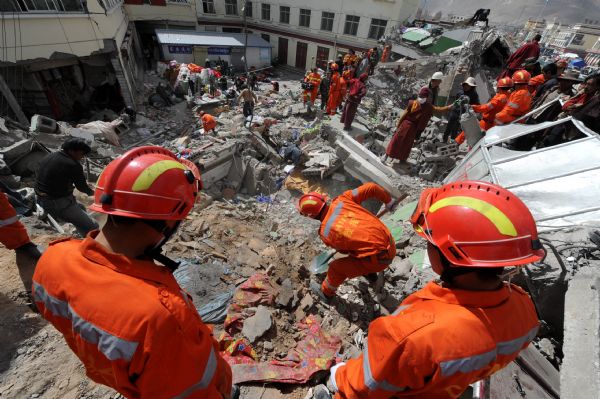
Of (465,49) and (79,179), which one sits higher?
(465,49)

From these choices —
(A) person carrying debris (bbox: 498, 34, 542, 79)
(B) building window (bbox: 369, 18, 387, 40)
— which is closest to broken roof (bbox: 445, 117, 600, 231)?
(A) person carrying debris (bbox: 498, 34, 542, 79)

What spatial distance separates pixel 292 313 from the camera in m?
3.28

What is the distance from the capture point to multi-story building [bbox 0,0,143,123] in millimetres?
7469

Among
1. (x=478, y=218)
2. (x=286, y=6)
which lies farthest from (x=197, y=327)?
(x=286, y=6)

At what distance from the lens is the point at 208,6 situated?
24734 millimetres

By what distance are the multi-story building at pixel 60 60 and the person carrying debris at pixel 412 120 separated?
10.5m

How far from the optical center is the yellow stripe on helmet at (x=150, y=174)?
1353 mm

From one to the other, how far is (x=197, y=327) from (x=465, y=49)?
13648 millimetres

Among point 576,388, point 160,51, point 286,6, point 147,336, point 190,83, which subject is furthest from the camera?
point 286,6

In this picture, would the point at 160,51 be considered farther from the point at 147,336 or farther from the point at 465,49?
the point at 147,336

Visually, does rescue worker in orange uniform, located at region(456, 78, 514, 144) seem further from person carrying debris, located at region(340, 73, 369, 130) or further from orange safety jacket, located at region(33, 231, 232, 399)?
orange safety jacket, located at region(33, 231, 232, 399)

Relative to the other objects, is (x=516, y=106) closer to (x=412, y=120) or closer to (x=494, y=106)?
(x=494, y=106)

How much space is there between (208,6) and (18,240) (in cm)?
2889

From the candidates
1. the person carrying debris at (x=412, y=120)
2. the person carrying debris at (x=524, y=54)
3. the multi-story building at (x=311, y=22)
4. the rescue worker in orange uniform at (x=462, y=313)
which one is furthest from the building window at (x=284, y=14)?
the rescue worker in orange uniform at (x=462, y=313)
